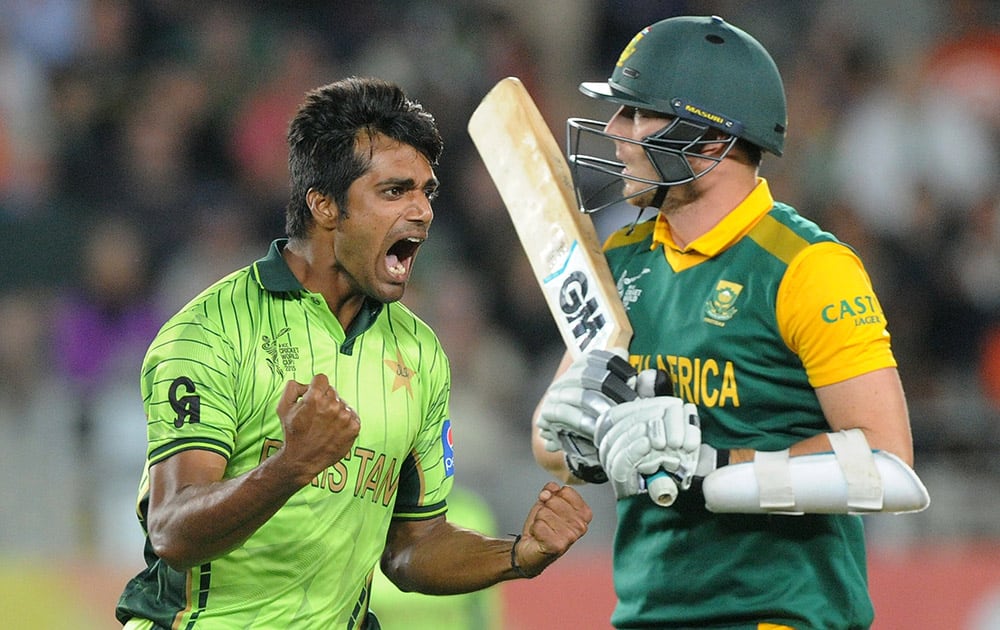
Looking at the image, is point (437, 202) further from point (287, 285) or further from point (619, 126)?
point (287, 285)

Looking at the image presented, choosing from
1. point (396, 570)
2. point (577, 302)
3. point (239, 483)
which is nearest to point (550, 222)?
point (577, 302)

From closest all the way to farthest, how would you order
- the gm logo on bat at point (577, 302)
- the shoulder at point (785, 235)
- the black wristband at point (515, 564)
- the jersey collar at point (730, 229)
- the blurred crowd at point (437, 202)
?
the black wristband at point (515, 564), the shoulder at point (785, 235), the jersey collar at point (730, 229), the gm logo on bat at point (577, 302), the blurred crowd at point (437, 202)

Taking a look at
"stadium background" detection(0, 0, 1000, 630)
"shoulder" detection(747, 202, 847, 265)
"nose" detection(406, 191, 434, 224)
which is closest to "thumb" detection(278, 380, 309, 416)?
"nose" detection(406, 191, 434, 224)

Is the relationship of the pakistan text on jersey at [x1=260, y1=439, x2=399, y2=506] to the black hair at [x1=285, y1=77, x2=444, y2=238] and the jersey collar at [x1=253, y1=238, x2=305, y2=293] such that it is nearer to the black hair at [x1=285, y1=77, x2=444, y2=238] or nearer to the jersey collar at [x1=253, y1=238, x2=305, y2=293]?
the jersey collar at [x1=253, y1=238, x2=305, y2=293]

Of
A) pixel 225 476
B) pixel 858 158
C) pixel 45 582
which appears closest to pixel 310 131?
pixel 225 476

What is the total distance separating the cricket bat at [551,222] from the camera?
12.0 ft

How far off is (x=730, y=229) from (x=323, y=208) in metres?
0.96

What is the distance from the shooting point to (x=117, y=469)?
586 centimetres

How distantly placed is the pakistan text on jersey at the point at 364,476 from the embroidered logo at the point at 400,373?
0.52ft

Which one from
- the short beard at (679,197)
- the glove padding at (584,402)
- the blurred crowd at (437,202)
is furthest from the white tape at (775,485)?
the blurred crowd at (437,202)

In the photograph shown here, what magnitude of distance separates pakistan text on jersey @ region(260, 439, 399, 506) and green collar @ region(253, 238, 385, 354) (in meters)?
0.24

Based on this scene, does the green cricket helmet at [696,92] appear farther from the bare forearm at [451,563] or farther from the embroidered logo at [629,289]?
the bare forearm at [451,563]

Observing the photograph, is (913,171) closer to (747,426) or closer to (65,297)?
(65,297)

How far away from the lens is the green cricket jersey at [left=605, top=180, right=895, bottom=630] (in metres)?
3.29
